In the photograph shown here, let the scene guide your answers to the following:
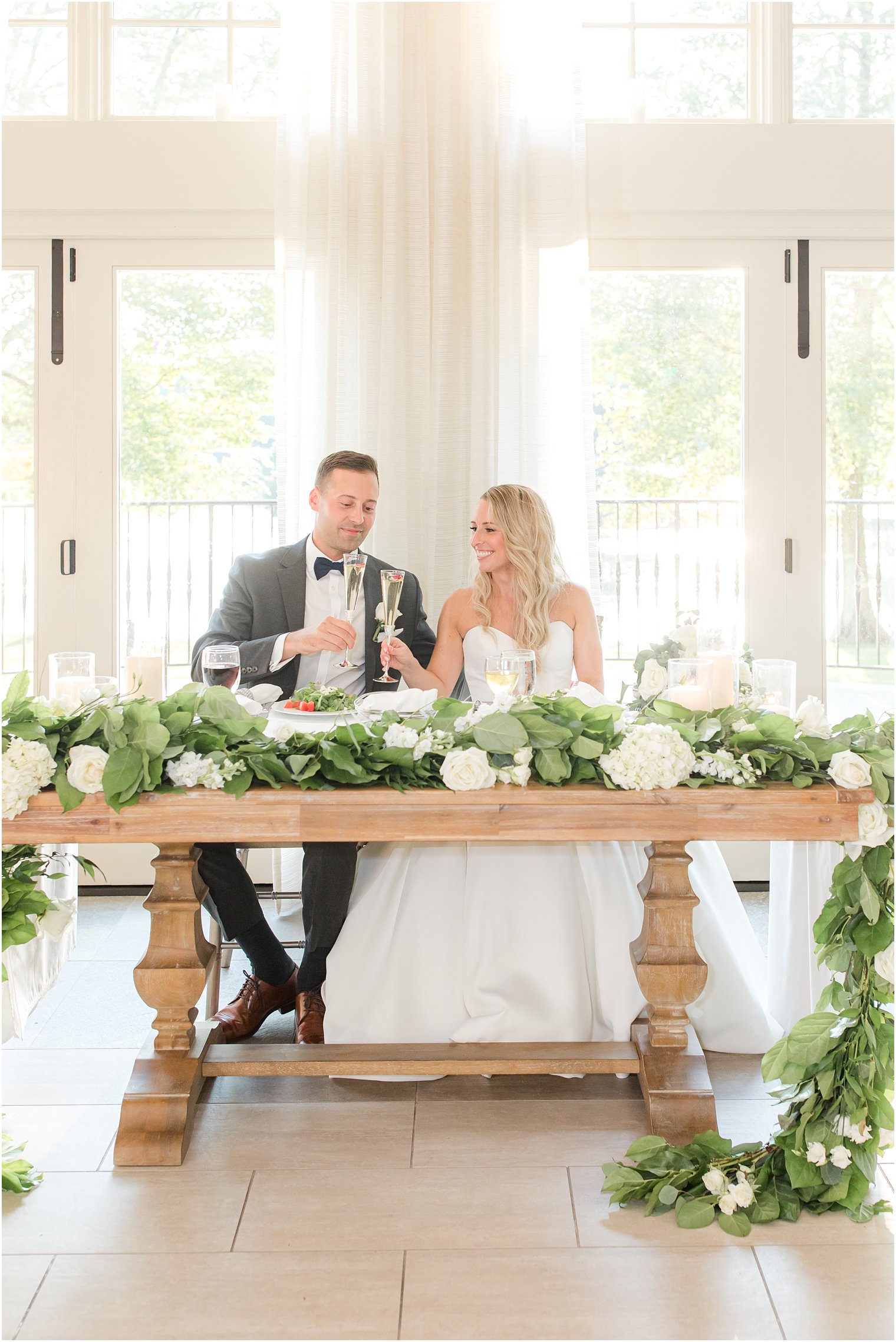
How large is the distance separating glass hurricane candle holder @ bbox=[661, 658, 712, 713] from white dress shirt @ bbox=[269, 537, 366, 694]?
3.73ft

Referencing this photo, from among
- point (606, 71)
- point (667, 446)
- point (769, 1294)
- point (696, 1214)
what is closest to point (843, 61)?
point (606, 71)

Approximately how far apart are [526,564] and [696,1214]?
5.64ft

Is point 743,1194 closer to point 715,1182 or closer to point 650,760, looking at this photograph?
point 715,1182

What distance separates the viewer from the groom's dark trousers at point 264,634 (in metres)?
2.49

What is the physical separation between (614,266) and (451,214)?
0.56 m

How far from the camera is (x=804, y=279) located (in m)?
3.71

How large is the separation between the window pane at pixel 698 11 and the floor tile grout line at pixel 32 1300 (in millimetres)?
3865

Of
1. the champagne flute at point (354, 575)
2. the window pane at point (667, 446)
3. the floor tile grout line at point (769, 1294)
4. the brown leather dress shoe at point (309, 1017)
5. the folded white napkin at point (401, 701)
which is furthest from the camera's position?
the window pane at point (667, 446)

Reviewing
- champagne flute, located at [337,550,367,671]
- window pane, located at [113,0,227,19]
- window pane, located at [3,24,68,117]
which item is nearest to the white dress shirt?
champagne flute, located at [337,550,367,671]

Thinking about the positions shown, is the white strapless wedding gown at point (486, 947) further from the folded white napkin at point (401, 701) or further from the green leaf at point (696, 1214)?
the green leaf at point (696, 1214)

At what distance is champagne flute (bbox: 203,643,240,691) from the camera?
2041 mm

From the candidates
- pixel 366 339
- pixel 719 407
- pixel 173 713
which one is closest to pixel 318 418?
pixel 366 339

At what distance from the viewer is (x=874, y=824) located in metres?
1.86

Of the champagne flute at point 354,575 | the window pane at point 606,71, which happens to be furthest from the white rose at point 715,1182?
the window pane at point 606,71
